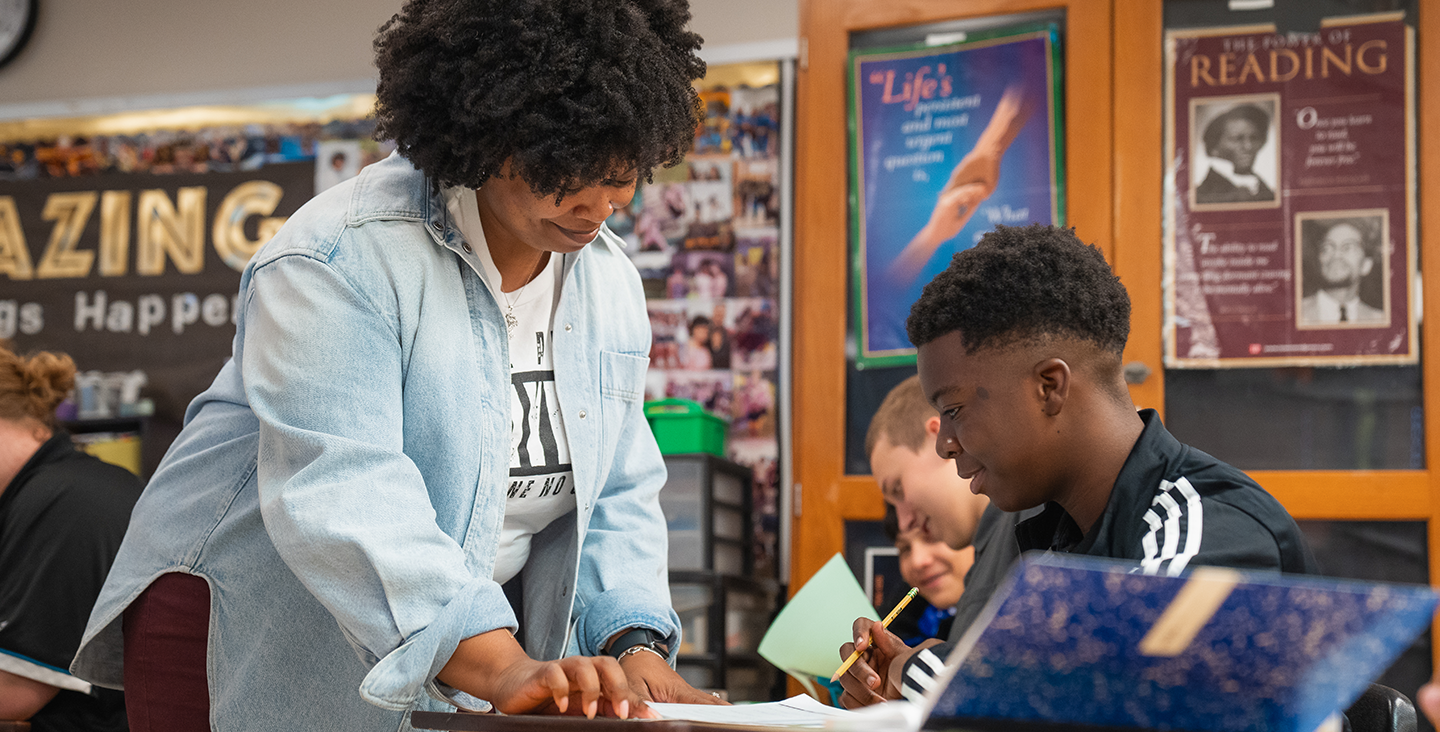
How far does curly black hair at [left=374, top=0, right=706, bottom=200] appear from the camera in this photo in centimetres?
110

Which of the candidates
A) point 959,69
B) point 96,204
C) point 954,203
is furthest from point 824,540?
point 96,204

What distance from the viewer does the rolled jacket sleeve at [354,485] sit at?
101cm

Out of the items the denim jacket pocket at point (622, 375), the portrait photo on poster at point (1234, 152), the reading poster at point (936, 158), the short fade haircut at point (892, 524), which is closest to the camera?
the denim jacket pocket at point (622, 375)

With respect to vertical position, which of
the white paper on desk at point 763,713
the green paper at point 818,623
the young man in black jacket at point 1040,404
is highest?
the young man in black jacket at point 1040,404

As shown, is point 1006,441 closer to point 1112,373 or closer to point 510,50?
point 1112,373

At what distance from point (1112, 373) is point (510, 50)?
2.27 ft

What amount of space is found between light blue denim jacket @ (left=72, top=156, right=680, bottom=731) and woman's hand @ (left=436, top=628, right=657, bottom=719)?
32 millimetres

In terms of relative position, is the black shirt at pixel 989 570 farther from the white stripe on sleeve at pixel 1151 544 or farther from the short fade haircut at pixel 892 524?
the short fade haircut at pixel 892 524

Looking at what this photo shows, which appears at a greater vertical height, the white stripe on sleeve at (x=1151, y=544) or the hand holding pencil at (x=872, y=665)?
the white stripe on sleeve at (x=1151, y=544)

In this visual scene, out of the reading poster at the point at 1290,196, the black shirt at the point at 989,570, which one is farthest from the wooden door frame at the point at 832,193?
the black shirt at the point at 989,570

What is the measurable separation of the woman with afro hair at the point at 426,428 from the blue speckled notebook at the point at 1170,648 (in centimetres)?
43

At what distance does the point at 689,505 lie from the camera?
312 centimetres

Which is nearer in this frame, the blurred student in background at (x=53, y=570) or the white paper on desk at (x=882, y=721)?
the white paper on desk at (x=882, y=721)

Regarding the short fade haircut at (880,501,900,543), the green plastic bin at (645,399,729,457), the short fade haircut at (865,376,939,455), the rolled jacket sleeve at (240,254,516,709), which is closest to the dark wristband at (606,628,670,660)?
the rolled jacket sleeve at (240,254,516,709)
